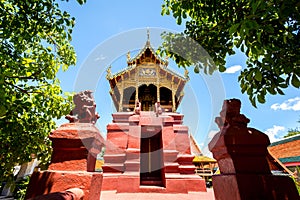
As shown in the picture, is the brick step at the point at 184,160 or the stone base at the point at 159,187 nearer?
the stone base at the point at 159,187

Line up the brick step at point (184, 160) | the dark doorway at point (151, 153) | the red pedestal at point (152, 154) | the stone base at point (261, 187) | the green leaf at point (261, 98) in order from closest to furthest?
the stone base at point (261, 187)
the green leaf at point (261, 98)
the red pedestal at point (152, 154)
the brick step at point (184, 160)
the dark doorway at point (151, 153)

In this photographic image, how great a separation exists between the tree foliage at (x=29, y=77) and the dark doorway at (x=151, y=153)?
3657 millimetres

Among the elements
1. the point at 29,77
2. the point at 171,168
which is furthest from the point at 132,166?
the point at 29,77

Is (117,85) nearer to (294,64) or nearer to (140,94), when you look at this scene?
(140,94)

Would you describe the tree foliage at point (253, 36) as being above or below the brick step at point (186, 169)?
above

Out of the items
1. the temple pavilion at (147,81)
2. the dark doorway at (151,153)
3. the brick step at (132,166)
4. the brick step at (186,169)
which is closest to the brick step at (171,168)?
the brick step at (186,169)

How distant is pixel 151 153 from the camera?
7.34 m

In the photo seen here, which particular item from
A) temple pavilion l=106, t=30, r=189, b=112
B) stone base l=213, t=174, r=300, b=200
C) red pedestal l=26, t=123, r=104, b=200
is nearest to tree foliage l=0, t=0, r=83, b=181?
red pedestal l=26, t=123, r=104, b=200

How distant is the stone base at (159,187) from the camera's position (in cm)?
499

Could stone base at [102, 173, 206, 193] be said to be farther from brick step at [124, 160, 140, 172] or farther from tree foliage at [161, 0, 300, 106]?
tree foliage at [161, 0, 300, 106]

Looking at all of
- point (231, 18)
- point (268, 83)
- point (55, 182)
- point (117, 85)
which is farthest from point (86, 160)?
point (117, 85)

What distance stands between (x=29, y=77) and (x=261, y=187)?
14.3 ft

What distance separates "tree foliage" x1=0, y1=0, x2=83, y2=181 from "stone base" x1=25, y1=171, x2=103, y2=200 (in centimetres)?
174

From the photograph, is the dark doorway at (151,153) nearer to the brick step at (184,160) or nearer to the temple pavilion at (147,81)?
the brick step at (184,160)
